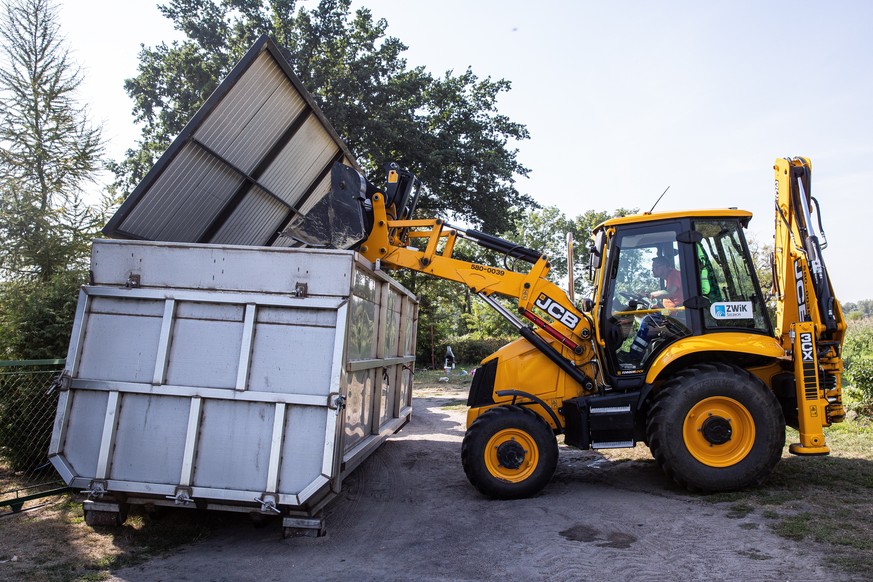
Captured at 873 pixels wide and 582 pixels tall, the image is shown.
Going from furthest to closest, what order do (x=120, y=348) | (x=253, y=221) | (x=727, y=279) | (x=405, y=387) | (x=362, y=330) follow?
1. (x=405, y=387)
2. (x=253, y=221)
3. (x=727, y=279)
4. (x=362, y=330)
5. (x=120, y=348)

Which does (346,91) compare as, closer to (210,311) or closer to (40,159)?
(40,159)

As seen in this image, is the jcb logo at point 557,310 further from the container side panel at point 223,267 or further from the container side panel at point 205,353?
the container side panel at point 205,353

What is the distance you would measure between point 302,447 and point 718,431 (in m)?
3.98

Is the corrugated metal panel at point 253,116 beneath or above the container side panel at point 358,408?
above

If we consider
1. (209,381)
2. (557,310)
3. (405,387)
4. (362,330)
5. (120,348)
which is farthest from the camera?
(405,387)

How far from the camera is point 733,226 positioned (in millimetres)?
6547

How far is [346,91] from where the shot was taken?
20906mm

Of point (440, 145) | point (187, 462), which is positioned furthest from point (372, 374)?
point (440, 145)

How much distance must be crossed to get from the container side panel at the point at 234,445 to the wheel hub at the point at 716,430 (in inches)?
162

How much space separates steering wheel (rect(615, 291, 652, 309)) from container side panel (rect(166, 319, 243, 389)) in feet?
13.1

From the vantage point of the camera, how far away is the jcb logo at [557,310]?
6871 millimetres

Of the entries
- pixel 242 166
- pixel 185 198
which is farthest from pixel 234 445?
pixel 242 166

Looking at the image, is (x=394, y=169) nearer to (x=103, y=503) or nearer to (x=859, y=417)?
(x=103, y=503)

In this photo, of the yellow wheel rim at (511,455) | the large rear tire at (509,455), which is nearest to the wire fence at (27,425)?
the large rear tire at (509,455)
